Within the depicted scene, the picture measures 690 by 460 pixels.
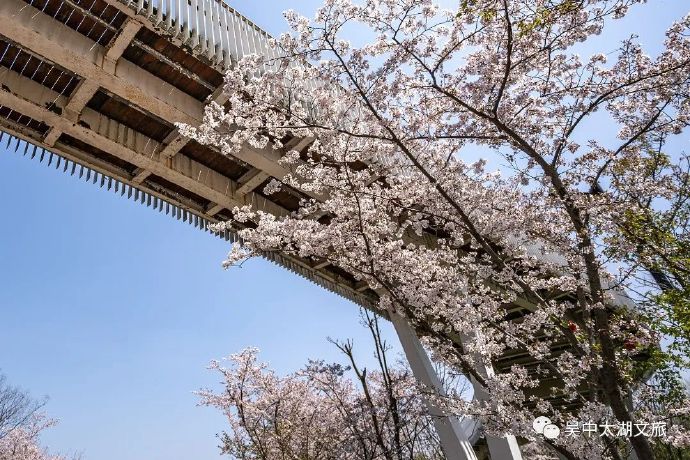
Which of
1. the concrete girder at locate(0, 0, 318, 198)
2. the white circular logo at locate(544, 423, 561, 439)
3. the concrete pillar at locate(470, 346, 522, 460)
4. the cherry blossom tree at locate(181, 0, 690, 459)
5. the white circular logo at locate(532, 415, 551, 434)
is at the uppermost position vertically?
the concrete girder at locate(0, 0, 318, 198)

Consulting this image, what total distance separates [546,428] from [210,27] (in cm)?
651

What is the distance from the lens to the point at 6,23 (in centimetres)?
428

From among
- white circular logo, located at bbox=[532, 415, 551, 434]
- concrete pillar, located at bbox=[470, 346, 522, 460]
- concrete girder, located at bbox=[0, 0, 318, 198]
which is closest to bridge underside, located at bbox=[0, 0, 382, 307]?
concrete girder, located at bbox=[0, 0, 318, 198]

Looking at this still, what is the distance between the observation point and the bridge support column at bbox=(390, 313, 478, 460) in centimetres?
Result: 799

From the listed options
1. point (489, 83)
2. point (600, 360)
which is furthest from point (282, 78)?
point (600, 360)

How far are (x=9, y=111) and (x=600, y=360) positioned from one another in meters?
8.00

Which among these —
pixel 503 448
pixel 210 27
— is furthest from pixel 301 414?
pixel 210 27

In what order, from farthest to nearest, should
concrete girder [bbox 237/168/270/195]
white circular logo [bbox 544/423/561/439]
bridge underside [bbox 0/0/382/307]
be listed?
1. concrete girder [bbox 237/168/270/195]
2. bridge underside [bbox 0/0/382/307]
3. white circular logo [bbox 544/423/561/439]

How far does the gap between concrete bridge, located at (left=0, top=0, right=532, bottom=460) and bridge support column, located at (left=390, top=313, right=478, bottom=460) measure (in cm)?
4

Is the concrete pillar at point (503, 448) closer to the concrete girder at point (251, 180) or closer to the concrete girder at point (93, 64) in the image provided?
the concrete girder at point (251, 180)

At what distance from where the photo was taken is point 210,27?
5.73m

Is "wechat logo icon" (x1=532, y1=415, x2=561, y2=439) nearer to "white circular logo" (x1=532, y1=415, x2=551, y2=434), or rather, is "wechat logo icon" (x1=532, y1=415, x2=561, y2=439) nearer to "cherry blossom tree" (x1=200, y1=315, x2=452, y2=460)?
"white circular logo" (x1=532, y1=415, x2=551, y2=434)

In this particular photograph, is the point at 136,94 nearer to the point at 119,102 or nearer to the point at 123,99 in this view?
the point at 123,99

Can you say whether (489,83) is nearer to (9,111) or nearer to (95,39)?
(95,39)
